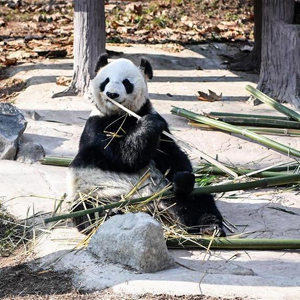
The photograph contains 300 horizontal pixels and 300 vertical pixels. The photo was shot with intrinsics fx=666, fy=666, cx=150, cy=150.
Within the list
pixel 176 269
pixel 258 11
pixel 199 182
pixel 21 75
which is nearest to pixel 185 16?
pixel 258 11

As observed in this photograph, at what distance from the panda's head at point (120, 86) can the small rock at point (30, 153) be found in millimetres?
1670

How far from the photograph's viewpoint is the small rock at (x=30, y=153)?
664cm

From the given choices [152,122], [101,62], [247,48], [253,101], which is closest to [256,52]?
[247,48]

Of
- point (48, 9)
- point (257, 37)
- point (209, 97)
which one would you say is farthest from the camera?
point (48, 9)

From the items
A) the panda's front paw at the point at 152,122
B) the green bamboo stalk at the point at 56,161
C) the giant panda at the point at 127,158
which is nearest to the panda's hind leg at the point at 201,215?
the giant panda at the point at 127,158

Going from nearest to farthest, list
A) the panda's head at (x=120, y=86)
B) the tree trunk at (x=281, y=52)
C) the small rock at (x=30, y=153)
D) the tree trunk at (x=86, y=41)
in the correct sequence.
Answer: the panda's head at (x=120, y=86) → the small rock at (x=30, y=153) → the tree trunk at (x=281, y=52) → the tree trunk at (x=86, y=41)

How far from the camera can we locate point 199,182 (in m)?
6.02

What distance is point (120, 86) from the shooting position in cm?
503

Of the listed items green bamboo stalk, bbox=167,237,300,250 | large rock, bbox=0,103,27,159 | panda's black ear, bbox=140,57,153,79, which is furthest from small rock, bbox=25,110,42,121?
green bamboo stalk, bbox=167,237,300,250

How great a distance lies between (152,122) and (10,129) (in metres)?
2.42

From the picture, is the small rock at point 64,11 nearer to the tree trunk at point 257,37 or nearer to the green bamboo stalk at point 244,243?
the tree trunk at point 257,37

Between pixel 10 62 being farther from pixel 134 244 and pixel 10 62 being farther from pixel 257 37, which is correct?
pixel 134 244

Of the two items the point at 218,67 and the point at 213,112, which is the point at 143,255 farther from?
the point at 218,67

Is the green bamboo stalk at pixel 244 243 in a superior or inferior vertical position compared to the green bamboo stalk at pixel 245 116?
inferior
